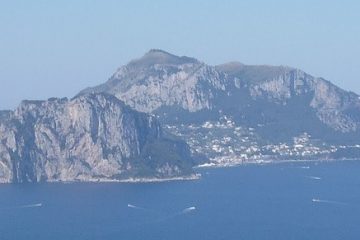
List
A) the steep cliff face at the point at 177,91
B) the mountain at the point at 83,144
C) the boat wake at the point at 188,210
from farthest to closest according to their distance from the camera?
the steep cliff face at the point at 177,91
the mountain at the point at 83,144
the boat wake at the point at 188,210

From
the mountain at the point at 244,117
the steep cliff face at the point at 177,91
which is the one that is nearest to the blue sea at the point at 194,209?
the mountain at the point at 244,117

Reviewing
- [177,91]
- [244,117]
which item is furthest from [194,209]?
[177,91]

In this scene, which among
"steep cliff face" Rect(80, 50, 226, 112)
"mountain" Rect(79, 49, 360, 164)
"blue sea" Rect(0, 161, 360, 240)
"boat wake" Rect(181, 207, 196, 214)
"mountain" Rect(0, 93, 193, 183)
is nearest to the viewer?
"blue sea" Rect(0, 161, 360, 240)

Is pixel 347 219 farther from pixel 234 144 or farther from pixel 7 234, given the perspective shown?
pixel 234 144

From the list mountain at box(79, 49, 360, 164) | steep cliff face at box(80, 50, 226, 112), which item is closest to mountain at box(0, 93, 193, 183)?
mountain at box(79, 49, 360, 164)

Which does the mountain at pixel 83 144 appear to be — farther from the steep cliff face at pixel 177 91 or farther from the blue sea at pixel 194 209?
the steep cliff face at pixel 177 91

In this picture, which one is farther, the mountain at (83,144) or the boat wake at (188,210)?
the mountain at (83,144)

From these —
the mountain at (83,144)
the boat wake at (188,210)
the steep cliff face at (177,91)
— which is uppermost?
the steep cliff face at (177,91)

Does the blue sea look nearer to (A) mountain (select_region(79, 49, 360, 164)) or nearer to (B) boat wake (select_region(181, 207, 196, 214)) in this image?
(B) boat wake (select_region(181, 207, 196, 214))
